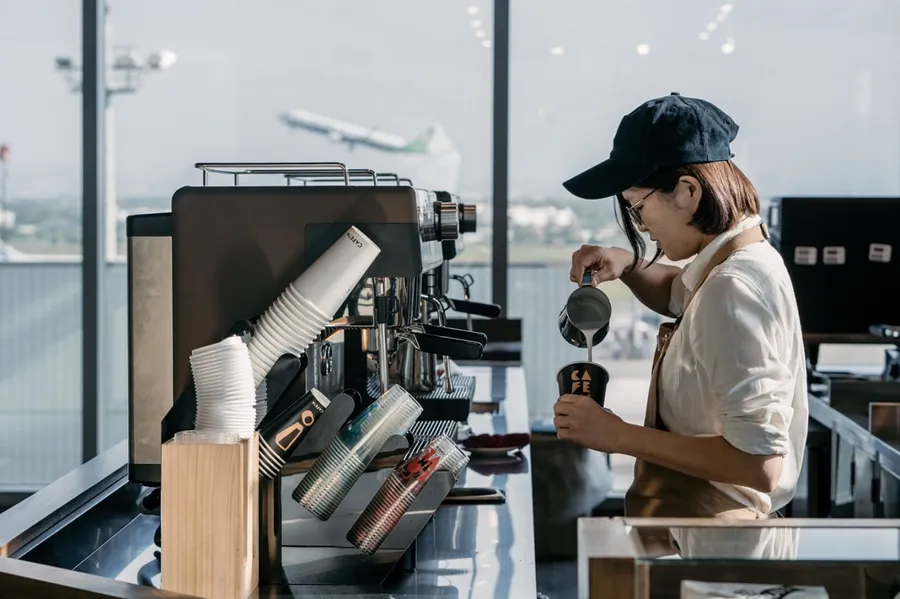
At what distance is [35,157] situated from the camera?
4055 mm

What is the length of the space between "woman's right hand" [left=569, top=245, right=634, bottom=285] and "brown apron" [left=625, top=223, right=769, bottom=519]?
348mm

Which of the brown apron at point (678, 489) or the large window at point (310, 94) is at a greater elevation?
the large window at point (310, 94)

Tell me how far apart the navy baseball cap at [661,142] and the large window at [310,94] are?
2.45m

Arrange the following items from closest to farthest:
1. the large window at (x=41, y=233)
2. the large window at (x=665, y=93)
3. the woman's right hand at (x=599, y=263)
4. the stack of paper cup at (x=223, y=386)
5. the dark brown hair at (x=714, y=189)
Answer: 1. the stack of paper cup at (x=223, y=386)
2. the dark brown hair at (x=714, y=189)
3. the woman's right hand at (x=599, y=263)
4. the large window at (x=665, y=93)
5. the large window at (x=41, y=233)

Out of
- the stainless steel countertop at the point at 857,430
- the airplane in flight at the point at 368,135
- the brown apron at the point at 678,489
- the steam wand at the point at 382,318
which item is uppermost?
the airplane in flight at the point at 368,135

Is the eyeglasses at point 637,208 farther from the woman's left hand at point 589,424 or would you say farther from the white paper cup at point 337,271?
the white paper cup at point 337,271

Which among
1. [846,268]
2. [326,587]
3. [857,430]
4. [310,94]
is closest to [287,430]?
[326,587]

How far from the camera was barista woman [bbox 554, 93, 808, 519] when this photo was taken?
1.37 m

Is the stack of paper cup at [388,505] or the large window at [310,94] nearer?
the stack of paper cup at [388,505]

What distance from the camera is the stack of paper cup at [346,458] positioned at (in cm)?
131

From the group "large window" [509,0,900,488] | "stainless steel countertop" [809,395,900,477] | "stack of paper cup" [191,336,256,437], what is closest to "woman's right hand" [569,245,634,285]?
"stack of paper cup" [191,336,256,437]

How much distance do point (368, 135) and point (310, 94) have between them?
28cm

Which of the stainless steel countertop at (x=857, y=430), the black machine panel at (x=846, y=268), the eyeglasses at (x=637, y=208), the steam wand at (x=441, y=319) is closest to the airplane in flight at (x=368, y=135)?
the black machine panel at (x=846, y=268)

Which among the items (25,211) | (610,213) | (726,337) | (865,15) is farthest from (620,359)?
(726,337)
